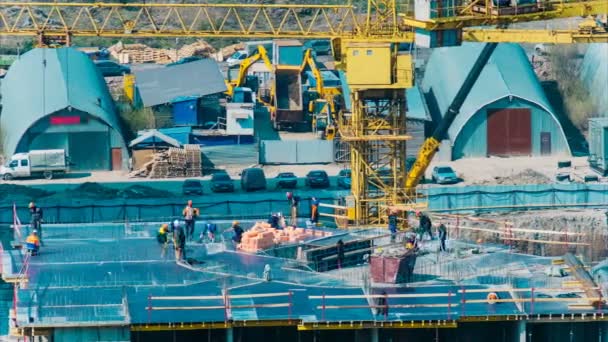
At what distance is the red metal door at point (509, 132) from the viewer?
107 meters

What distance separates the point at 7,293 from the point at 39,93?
35805mm

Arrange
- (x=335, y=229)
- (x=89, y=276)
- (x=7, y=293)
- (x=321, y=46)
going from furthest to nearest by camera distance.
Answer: (x=321, y=46)
(x=335, y=229)
(x=7, y=293)
(x=89, y=276)

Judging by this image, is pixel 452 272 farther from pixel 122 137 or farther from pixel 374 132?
pixel 122 137

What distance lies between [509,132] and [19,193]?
2552 cm

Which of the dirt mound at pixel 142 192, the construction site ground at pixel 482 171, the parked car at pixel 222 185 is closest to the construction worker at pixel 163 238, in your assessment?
the dirt mound at pixel 142 192

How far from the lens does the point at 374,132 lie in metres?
85.3

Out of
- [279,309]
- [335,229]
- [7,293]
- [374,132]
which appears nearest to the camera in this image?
[279,309]

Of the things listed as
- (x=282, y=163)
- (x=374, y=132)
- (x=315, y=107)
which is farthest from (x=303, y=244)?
(x=315, y=107)

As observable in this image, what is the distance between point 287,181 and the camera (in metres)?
98.7

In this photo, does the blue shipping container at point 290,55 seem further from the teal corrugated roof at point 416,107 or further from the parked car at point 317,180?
the parked car at point 317,180

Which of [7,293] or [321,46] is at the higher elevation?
[321,46]

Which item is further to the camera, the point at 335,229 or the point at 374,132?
the point at 374,132

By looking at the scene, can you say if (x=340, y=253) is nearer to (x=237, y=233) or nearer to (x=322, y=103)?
(x=237, y=233)

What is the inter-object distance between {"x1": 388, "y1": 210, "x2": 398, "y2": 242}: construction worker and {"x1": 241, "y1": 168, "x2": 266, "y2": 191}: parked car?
15761mm
